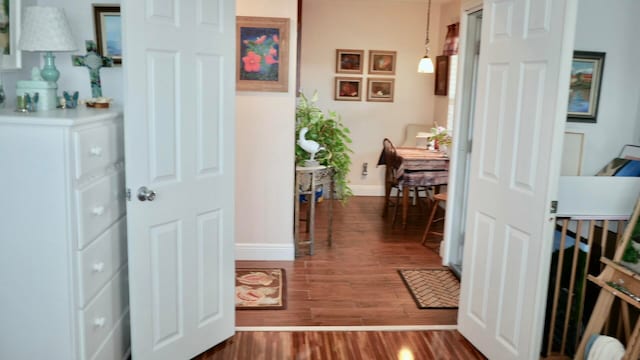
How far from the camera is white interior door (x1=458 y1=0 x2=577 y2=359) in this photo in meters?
2.55

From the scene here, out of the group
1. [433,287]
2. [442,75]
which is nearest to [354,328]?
[433,287]

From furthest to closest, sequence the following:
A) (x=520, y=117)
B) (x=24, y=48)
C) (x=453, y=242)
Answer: (x=453, y=242) → (x=520, y=117) → (x=24, y=48)

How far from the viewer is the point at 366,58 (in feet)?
23.7

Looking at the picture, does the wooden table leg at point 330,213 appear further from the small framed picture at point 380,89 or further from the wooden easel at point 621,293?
the wooden easel at point 621,293

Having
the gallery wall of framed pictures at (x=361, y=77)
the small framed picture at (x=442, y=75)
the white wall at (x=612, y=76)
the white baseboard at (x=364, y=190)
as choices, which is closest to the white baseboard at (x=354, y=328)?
the white wall at (x=612, y=76)

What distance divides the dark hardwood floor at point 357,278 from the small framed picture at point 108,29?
5.66ft

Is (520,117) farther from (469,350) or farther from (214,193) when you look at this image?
(214,193)

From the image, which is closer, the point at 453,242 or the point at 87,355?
the point at 87,355

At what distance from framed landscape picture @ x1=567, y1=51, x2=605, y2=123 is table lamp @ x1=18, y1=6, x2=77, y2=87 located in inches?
106

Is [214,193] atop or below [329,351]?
atop

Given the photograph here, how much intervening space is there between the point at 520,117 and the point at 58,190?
208 cm

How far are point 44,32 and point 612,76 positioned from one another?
3.00 meters

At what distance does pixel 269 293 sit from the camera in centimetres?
396

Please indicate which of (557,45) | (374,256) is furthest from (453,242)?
(557,45)
